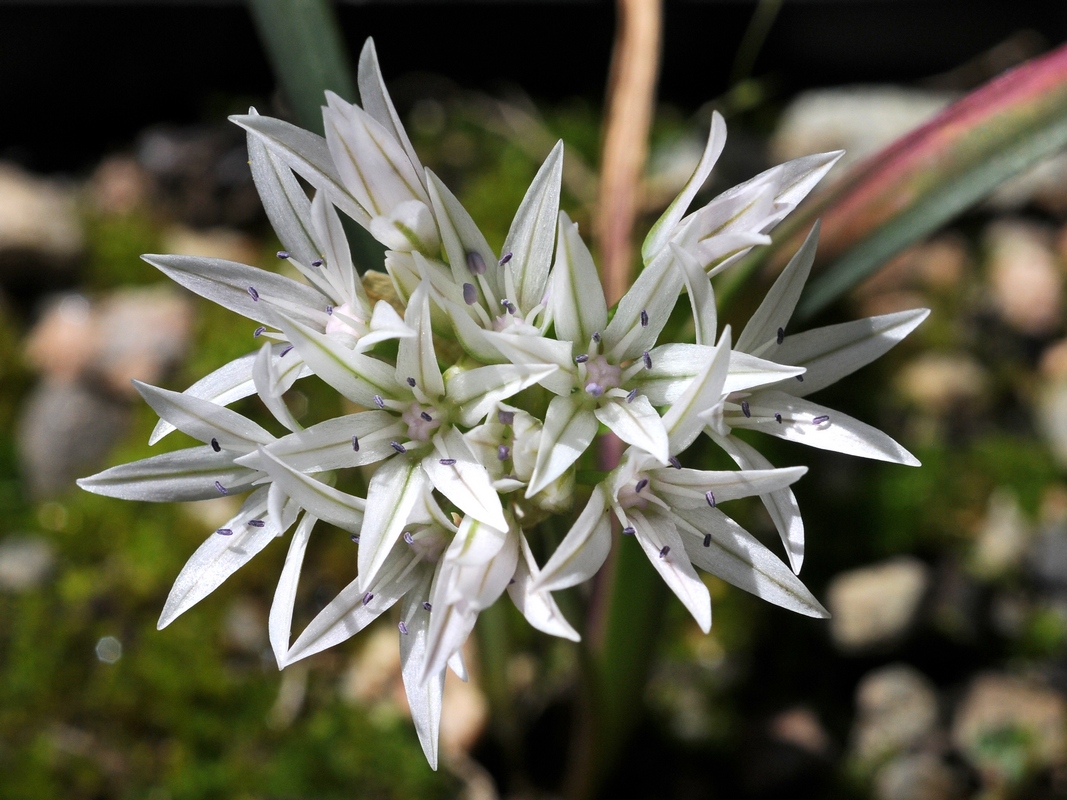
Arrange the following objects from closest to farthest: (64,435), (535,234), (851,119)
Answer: (535,234) < (64,435) < (851,119)

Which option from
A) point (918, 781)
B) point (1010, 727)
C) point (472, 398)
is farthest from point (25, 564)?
point (1010, 727)

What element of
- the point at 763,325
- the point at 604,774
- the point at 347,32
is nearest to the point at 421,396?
the point at 763,325

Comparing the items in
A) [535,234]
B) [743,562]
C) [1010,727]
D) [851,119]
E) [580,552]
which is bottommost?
[1010,727]

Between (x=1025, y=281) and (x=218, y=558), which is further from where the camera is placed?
(x=1025, y=281)

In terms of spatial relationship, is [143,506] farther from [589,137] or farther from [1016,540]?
[1016,540]

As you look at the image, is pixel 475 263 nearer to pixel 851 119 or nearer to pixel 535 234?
pixel 535 234

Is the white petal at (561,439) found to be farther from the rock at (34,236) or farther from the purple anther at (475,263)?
the rock at (34,236)

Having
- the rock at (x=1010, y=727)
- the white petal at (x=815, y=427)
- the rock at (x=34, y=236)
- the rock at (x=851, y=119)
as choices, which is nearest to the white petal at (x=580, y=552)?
the white petal at (x=815, y=427)
